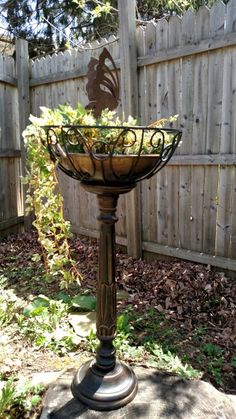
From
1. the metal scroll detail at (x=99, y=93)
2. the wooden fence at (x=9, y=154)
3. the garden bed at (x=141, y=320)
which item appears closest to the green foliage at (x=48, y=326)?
the garden bed at (x=141, y=320)

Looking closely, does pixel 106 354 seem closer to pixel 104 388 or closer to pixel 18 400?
pixel 104 388

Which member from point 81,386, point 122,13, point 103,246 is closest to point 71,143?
point 103,246

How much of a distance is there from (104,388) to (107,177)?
0.98 meters

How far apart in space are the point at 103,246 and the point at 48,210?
1.51m

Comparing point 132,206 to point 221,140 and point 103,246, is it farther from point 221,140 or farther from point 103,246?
point 103,246

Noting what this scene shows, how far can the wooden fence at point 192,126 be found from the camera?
2.95 metres

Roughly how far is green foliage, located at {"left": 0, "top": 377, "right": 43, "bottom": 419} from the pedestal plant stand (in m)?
0.22

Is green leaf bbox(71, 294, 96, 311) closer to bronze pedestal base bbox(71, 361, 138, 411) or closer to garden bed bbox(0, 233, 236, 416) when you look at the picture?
garden bed bbox(0, 233, 236, 416)

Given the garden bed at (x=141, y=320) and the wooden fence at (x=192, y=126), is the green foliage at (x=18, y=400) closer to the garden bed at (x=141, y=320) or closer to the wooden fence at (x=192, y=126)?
the garden bed at (x=141, y=320)

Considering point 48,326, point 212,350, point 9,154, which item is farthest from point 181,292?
point 9,154

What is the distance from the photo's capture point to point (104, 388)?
158cm

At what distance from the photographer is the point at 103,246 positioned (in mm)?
1524

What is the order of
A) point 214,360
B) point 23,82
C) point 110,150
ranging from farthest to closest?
1. point 23,82
2. point 214,360
3. point 110,150

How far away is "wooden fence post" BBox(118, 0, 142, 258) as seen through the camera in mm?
3348
